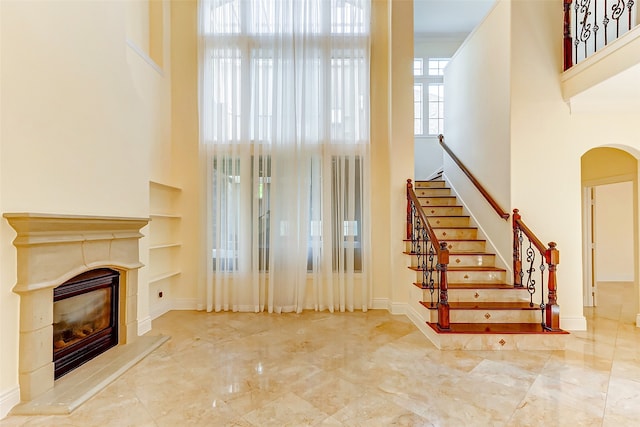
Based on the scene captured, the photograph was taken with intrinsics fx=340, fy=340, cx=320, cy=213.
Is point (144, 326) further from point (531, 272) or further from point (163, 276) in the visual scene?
point (531, 272)

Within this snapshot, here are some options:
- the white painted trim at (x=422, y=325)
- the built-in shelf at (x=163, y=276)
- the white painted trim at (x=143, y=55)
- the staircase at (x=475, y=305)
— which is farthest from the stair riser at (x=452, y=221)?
the white painted trim at (x=143, y=55)

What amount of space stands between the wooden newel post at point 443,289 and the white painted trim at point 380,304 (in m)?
1.43

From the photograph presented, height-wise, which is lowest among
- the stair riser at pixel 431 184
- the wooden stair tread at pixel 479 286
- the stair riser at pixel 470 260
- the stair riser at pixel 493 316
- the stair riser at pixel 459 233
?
the stair riser at pixel 493 316

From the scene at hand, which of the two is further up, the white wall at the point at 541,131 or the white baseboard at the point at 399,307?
the white wall at the point at 541,131

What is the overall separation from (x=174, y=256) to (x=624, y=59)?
18.7 feet

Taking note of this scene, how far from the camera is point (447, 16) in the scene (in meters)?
6.59

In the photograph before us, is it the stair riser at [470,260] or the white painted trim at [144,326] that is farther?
the stair riser at [470,260]

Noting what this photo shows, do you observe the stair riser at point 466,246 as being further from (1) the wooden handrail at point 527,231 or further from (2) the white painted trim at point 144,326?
(2) the white painted trim at point 144,326

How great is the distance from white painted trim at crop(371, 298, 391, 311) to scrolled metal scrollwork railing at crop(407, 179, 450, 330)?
0.85 m

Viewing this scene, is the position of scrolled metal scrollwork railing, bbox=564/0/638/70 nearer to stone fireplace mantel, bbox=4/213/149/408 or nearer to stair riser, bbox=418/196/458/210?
stair riser, bbox=418/196/458/210

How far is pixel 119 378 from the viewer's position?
9.25 ft

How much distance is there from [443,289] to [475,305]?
25.8 inches

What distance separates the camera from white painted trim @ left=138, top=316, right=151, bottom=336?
3.87m

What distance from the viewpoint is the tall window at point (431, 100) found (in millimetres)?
7406
